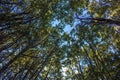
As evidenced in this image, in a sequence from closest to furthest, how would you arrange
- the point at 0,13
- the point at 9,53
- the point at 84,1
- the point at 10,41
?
→ 1. the point at 0,13
2. the point at 84,1
3. the point at 10,41
4. the point at 9,53

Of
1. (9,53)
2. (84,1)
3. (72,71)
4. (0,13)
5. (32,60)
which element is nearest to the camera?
(0,13)

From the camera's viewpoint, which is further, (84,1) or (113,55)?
(113,55)

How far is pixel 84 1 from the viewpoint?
46.6 ft

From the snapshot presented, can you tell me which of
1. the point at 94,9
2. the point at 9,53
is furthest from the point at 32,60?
the point at 94,9

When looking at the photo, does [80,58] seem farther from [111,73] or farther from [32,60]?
[32,60]

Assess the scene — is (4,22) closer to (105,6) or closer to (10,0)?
(10,0)

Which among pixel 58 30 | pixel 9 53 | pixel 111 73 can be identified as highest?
pixel 58 30

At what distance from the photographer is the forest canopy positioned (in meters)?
13.7

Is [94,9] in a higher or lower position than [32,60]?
higher

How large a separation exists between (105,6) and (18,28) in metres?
6.73

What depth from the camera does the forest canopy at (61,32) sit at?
1367 cm

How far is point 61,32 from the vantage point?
14.3m

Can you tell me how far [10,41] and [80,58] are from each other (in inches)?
284

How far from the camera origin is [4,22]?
1338 centimetres
